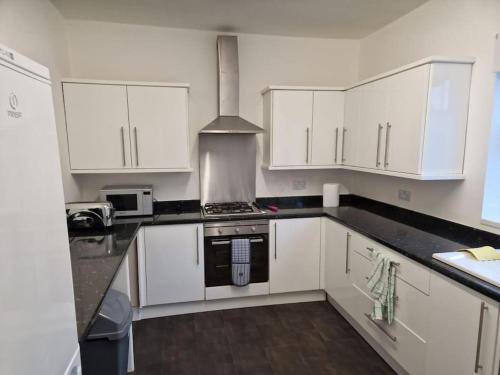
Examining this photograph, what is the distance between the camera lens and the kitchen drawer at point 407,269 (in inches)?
68.8

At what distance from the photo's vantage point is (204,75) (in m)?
3.03

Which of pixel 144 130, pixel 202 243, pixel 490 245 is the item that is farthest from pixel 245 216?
pixel 490 245

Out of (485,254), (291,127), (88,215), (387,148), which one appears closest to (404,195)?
(387,148)

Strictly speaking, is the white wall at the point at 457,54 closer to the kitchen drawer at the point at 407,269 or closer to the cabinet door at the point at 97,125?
the kitchen drawer at the point at 407,269

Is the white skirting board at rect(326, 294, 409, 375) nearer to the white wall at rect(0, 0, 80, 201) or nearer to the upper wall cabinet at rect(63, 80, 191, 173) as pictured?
the upper wall cabinet at rect(63, 80, 191, 173)

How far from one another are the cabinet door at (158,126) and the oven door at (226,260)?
2.54ft

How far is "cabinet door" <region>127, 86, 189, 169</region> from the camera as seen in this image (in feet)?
8.68

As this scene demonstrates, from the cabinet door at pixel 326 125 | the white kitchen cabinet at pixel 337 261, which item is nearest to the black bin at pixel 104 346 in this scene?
the white kitchen cabinet at pixel 337 261

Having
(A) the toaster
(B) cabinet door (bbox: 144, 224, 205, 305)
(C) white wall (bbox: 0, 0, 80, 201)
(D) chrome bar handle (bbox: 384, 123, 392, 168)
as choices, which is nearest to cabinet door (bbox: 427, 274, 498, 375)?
(D) chrome bar handle (bbox: 384, 123, 392, 168)

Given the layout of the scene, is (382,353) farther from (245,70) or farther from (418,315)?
(245,70)

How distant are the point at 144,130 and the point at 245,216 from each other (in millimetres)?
1150

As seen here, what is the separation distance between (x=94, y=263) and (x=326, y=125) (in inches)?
90.0

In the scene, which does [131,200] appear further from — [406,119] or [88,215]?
[406,119]

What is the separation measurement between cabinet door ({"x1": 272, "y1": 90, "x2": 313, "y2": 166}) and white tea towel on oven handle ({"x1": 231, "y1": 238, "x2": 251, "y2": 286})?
811 millimetres
